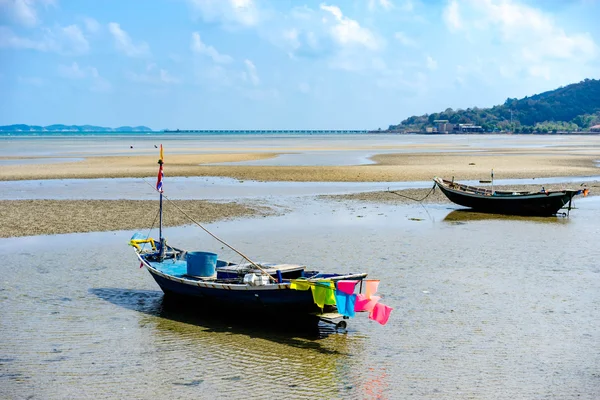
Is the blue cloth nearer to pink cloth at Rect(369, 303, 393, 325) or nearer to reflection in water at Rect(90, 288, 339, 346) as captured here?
pink cloth at Rect(369, 303, 393, 325)

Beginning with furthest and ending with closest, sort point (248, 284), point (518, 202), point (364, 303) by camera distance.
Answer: point (518, 202) < point (248, 284) < point (364, 303)

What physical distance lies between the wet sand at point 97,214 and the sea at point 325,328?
143 centimetres

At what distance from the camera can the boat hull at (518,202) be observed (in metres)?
28.0

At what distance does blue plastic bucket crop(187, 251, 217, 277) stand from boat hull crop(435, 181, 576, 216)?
1796 centimetres

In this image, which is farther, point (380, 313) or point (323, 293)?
point (380, 313)

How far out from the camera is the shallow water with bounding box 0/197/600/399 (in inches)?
416

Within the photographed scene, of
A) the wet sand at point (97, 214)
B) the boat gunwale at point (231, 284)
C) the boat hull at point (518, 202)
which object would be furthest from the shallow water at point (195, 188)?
the boat gunwale at point (231, 284)

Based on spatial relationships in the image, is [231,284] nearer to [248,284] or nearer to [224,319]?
Answer: [248,284]

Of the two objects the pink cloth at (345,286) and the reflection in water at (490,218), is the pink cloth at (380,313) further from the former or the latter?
the reflection in water at (490,218)

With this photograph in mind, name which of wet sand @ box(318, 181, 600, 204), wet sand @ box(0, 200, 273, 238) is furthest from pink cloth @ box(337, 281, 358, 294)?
wet sand @ box(318, 181, 600, 204)

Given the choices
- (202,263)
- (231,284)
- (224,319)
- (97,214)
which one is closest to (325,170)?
(97,214)

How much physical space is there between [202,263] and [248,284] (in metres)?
1.74

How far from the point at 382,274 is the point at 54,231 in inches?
491

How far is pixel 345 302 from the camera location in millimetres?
12250
